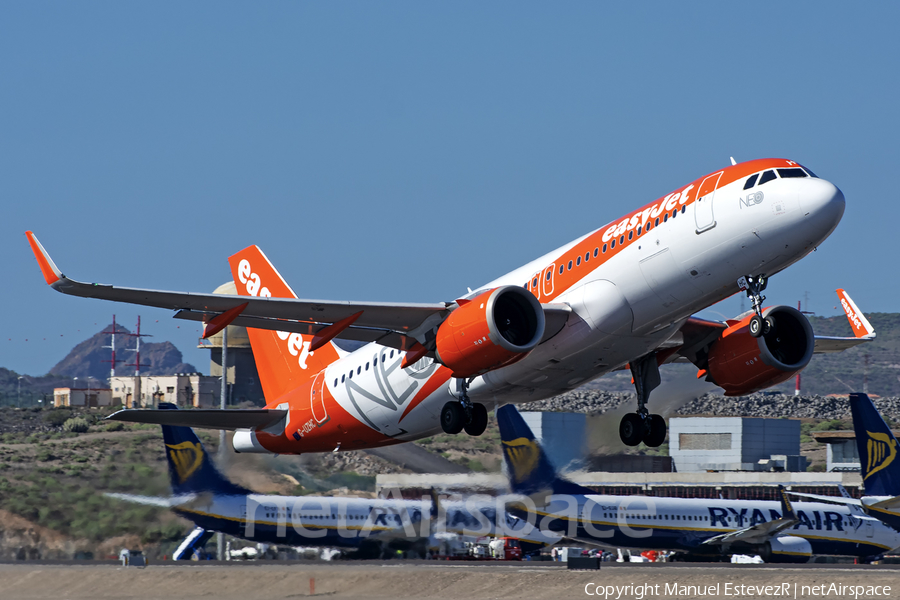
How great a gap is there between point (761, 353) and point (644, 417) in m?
4.64

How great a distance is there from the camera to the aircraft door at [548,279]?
2847cm

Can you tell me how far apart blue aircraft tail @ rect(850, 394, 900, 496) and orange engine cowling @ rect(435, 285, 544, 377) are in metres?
28.4

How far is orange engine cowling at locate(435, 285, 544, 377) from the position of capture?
87.1 feet

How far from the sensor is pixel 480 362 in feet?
88.8

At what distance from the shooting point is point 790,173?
2438 cm

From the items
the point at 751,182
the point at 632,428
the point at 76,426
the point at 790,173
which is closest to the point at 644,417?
the point at 632,428

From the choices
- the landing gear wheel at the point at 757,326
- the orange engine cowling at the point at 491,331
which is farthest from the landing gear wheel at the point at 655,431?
the orange engine cowling at the point at 491,331

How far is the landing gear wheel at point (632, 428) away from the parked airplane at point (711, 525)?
13729mm

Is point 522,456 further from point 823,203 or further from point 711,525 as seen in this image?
point 823,203

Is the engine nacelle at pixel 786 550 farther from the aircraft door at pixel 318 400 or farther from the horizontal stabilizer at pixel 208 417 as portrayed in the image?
the horizontal stabilizer at pixel 208 417

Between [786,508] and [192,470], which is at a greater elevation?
[192,470]

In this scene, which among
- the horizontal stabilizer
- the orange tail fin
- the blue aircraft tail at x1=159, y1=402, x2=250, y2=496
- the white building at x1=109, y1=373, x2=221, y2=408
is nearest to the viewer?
the horizontal stabilizer

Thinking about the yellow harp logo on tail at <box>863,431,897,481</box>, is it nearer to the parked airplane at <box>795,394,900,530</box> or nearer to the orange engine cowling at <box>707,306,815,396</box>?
the parked airplane at <box>795,394,900,530</box>

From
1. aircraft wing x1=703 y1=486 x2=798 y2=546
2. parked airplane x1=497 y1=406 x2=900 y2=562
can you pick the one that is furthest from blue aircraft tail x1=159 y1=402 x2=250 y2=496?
aircraft wing x1=703 y1=486 x2=798 y2=546
